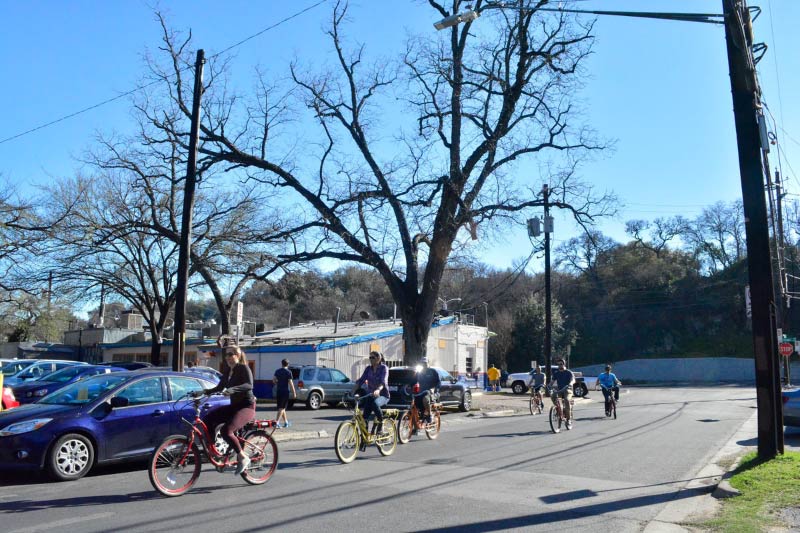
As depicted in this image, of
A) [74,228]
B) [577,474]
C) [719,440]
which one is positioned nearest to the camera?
[577,474]

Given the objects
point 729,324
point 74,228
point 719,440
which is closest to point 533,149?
point 719,440

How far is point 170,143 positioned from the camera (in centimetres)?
2323

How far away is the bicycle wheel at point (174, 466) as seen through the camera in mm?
7723

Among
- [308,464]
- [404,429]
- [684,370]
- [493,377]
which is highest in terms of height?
[404,429]

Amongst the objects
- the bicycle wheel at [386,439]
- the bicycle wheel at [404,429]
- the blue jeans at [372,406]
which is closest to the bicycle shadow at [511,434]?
the bicycle wheel at [404,429]

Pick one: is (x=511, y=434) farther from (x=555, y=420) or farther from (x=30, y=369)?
(x=30, y=369)

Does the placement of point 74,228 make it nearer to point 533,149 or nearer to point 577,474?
point 533,149

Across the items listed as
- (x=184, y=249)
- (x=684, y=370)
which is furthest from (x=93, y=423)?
(x=684, y=370)

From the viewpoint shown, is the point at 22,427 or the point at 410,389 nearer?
the point at 22,427

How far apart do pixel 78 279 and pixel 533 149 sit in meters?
22.8

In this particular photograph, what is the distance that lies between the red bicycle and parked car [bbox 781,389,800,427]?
472 inches

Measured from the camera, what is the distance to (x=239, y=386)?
8375 millimetres

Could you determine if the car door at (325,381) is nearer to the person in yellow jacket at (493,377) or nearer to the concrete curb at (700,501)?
the concrete curb at (700,501)

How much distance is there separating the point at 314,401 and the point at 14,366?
1254 cm
